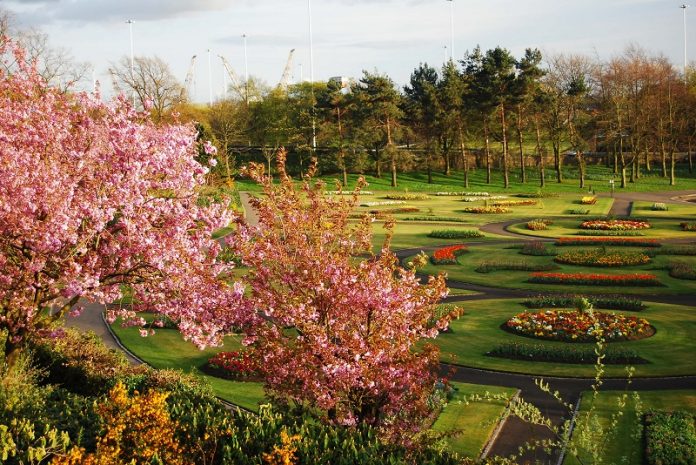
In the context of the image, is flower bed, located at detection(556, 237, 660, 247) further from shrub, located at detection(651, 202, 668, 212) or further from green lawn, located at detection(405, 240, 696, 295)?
shrub, located at detection(651, 202, 668, 212)

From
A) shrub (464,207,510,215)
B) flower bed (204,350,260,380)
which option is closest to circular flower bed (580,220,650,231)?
shrub (464,207,510,215)

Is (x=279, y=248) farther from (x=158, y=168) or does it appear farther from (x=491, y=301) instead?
(x=491, y=301)

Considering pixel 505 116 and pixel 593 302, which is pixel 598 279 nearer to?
pixel 593 302

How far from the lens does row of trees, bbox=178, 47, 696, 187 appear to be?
90625 mm

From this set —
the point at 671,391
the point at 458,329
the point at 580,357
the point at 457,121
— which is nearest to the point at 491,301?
the point at 458,329

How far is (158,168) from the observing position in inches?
666

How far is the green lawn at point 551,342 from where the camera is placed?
80.4 ft

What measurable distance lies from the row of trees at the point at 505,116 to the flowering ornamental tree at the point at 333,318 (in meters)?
72.0

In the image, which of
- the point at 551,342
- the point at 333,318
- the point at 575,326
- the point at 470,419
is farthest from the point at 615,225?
the point at 333,318

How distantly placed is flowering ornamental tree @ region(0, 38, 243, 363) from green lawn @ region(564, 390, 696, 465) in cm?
1044

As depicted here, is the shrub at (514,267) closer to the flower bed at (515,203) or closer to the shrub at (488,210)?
the shrub at (488,210)

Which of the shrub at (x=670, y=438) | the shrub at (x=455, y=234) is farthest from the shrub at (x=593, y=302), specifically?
the shrub at (x=455, y=234)

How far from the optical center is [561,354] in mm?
25500

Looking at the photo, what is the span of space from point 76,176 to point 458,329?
1869cm
